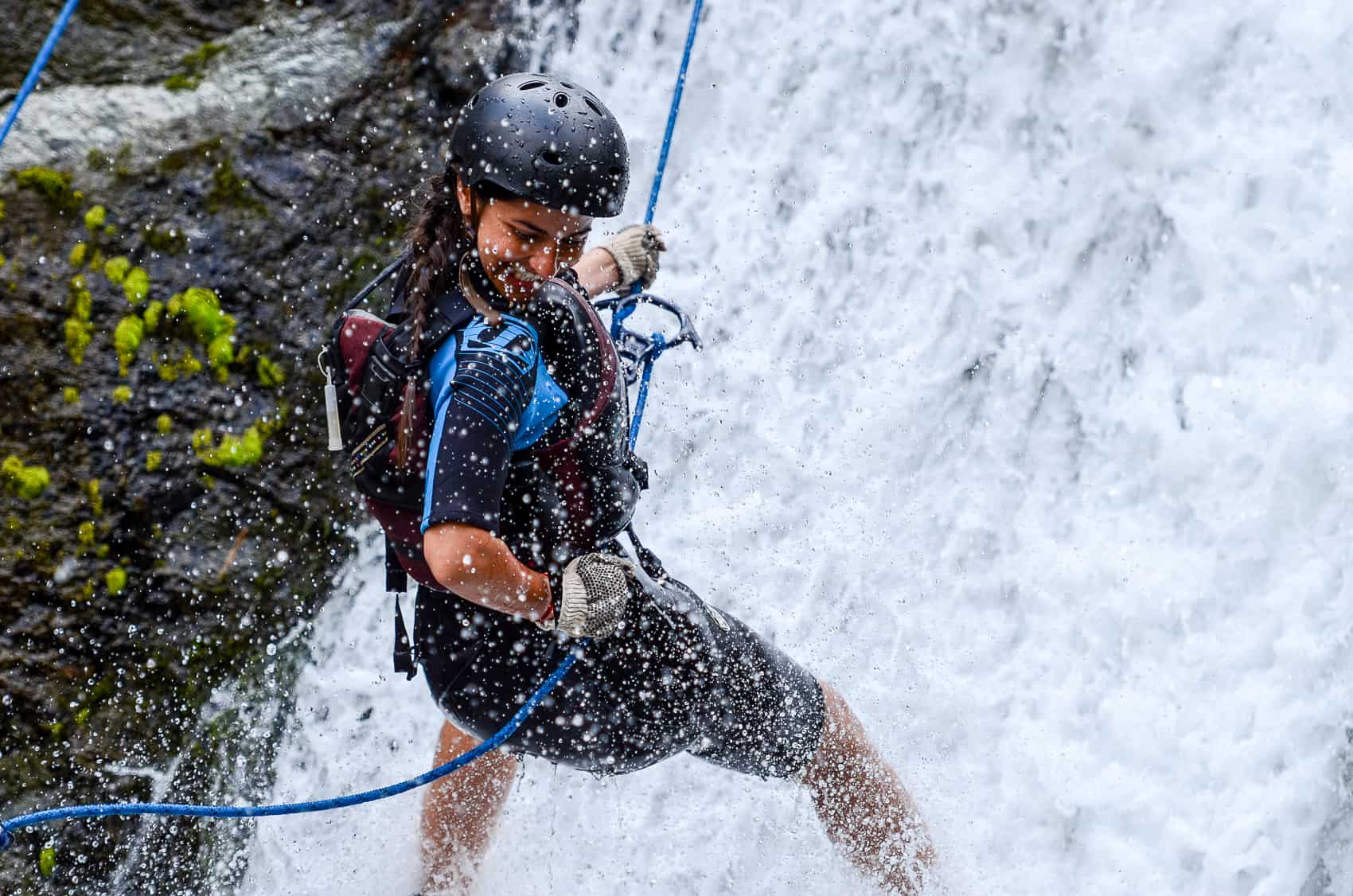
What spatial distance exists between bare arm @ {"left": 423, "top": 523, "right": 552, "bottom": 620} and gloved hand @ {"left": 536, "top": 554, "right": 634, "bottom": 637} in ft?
0.29

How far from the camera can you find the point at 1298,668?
3754 mm

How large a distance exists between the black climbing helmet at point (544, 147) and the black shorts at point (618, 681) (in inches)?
36.6

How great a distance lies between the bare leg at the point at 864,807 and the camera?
2.95 metres

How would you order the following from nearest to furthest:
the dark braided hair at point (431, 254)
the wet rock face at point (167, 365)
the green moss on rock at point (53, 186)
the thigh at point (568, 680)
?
1. the dark braided hair at point (431, 254)
2. the thigh at point (568, 680)
3. the wet rock face at point (167, 365)
4. the green moss on rock at point (53, 186)

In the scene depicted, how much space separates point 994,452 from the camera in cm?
448

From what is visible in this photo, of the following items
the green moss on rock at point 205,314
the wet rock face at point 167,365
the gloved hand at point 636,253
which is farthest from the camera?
the green moss on rock at point 205,314

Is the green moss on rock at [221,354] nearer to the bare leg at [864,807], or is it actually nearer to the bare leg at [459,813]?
the bare leg at [459,813]

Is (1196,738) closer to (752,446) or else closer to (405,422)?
(752,446)

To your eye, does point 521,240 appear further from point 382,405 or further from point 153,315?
point 153,315

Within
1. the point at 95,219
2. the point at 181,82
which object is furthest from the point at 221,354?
the point at 181,82

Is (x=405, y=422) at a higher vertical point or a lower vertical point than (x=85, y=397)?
higher

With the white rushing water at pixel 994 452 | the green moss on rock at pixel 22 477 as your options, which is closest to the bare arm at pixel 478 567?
the white rushing water at pixel 994 452

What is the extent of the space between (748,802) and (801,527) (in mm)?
1131

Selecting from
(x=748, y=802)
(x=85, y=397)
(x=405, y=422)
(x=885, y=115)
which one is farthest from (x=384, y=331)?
(x=885, y=115)
